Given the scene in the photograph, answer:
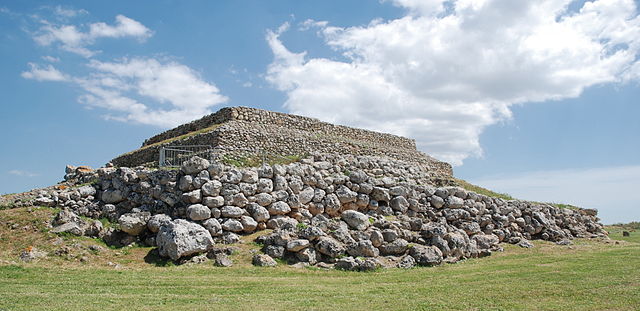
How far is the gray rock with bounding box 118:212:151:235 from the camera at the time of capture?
15586 millimetres

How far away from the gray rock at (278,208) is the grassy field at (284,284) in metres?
1.98

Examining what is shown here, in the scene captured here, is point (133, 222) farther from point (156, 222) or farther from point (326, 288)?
point (326, 288)

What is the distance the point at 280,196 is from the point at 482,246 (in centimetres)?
825

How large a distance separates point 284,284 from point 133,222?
6.81 meters

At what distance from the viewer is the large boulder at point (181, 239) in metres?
14.1

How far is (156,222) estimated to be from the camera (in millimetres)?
15703

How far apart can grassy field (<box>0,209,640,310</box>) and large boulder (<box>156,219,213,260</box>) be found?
620 millimetres

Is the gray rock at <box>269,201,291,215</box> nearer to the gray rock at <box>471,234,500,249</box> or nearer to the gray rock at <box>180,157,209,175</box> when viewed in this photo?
the gray rock at <box>180,157,209,175</box>

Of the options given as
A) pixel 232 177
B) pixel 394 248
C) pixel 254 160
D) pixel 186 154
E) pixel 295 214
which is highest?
pixel 186 154

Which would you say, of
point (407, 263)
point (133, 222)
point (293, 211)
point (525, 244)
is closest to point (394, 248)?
point (407, 263)

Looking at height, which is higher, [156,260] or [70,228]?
[70,228]

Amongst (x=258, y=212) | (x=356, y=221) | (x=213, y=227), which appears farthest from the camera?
(x=356, y=221)

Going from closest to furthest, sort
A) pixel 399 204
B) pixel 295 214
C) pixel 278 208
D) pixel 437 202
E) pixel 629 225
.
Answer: pixel 278 208 < pixel 295 214 < pixel 399 204 < pixel 437 202 < pixel 629 225

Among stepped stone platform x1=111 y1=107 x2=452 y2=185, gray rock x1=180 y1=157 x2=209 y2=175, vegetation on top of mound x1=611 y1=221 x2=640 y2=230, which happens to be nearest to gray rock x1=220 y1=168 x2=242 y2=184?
gray rock x1=180 y1=157 x2=209 y2=175
